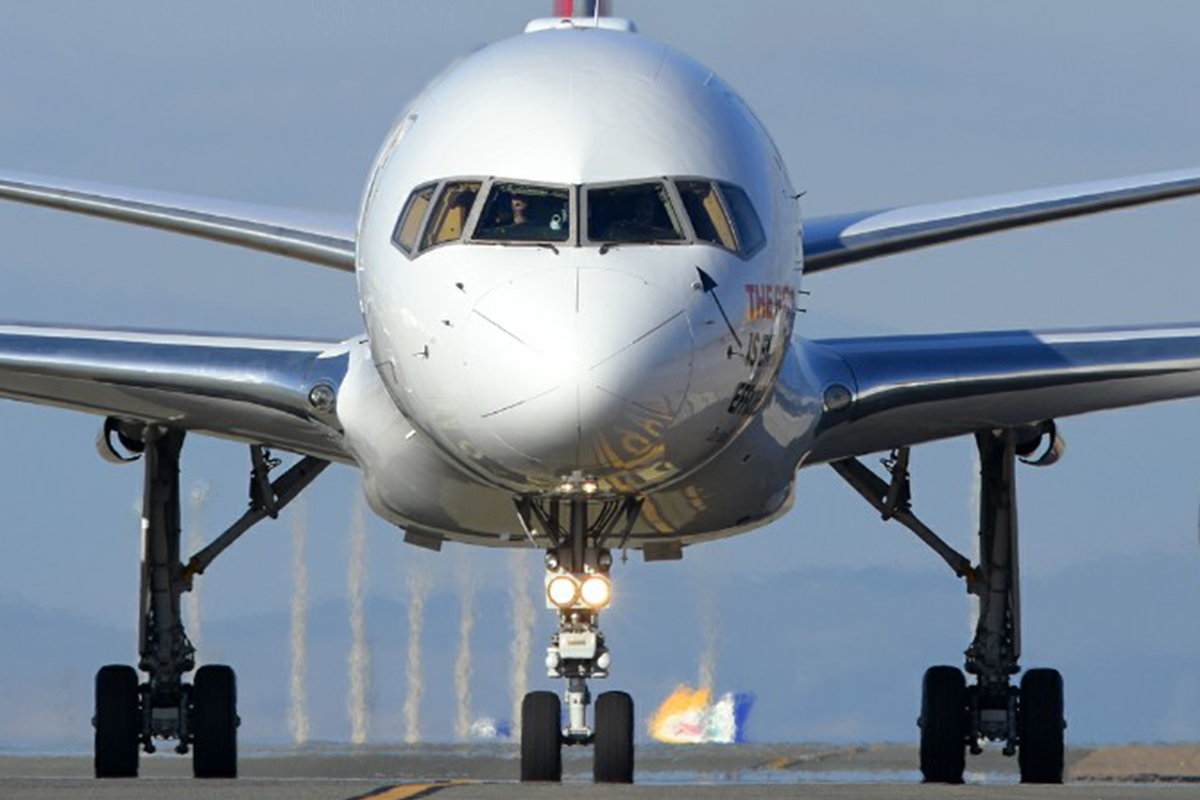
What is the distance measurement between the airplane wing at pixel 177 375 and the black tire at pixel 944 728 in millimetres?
6050

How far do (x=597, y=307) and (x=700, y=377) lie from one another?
1.10m

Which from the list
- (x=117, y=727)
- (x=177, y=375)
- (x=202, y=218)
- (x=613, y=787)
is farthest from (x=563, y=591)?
(x=117, y=727)

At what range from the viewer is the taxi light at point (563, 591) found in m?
23.9

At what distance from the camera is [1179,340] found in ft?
93.5

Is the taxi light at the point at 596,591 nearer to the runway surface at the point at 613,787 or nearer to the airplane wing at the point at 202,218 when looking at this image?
the runway surface at the point at 613,787

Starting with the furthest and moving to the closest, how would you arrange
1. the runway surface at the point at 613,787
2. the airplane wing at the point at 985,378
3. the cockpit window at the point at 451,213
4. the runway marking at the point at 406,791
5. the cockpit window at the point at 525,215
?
the airplane wing at the point at 985,378 → the cockpit window at the point at 451,213 → the cockpit window at the point at 525,215 → the runway surface at the point at 613,787 → the runway marking at the point at 406,791

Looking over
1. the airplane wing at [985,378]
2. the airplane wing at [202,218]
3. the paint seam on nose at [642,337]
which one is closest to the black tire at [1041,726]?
the airplane wing at [985,378]

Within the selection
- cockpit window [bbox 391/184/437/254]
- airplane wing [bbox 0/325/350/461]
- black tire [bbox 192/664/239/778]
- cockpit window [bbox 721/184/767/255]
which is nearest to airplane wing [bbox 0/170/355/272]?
airplane wing [bbox 0/325/350/461]

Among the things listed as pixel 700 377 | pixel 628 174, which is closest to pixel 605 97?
pixel 628 174

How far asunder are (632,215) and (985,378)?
6.30m

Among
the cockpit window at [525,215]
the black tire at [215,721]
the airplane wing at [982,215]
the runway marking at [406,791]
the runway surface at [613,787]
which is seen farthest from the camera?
the black tire at [215,721]

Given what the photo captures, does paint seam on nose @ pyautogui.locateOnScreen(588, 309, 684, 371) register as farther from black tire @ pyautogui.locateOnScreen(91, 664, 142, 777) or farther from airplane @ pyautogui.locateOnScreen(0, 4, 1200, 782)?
black tire @ pyautogui.locateOnScreen(91, 664, 142, 777)

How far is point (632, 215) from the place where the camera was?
22234 millimetres

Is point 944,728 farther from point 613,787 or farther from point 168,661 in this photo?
point 613,787
